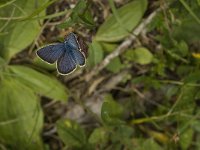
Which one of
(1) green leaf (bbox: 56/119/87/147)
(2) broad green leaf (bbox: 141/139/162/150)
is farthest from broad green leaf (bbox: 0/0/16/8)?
(2) broad green leaf (bbox: 141/139/162/150)

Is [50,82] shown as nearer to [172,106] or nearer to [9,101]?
[9,101]

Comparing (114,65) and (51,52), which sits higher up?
(51,52)

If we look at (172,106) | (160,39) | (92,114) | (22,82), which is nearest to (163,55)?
(160,39)

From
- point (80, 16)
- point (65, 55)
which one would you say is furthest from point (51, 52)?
point (80, 16)

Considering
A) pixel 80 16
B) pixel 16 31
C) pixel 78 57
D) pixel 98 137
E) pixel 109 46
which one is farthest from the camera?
pixel 98 137

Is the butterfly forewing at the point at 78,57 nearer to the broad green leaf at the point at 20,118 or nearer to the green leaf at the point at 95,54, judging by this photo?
the green leaf at the point at 95,54

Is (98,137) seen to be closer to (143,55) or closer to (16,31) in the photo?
(143,55)

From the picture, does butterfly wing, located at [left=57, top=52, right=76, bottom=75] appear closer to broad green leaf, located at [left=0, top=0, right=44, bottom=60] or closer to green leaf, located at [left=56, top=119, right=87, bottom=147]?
broad green leaf, located at [left=0, top=0, right=44, bottom=60]
